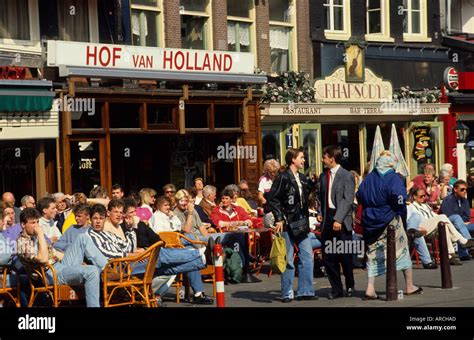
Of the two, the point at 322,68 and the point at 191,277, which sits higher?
the point at 322,68

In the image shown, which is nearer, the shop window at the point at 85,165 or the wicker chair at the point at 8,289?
the wicker chair at the point at 8,289

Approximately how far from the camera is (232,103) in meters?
27.1

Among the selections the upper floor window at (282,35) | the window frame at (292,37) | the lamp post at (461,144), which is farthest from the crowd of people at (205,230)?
the lamp post at (461,144)

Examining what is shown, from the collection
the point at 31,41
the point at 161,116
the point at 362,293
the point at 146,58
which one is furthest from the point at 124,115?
the point at 362,293

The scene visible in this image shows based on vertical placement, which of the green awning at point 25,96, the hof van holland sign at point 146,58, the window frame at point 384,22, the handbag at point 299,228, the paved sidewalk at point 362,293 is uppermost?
the window frame at point 384,22

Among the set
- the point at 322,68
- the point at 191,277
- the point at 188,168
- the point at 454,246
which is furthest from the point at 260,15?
the point at 191,277

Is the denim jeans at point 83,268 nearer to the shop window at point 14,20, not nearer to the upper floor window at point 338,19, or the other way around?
the shop window at point 14,20

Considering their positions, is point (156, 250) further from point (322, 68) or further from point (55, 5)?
point (322, 68)

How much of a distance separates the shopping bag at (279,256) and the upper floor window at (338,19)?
17109mm

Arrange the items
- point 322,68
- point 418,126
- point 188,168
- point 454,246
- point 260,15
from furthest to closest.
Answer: point 418,126 → point 322,68 → point 260,15 → point 188,168 → point 454,246

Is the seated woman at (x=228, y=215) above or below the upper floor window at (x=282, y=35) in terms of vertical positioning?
below

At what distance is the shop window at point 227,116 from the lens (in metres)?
27.0

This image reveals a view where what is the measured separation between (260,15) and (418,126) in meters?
6.48

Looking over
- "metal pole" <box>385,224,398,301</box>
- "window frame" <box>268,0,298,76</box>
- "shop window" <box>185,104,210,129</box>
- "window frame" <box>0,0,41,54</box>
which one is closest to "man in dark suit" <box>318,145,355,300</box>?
"metal pole" <box>385,224,398,301</box>
